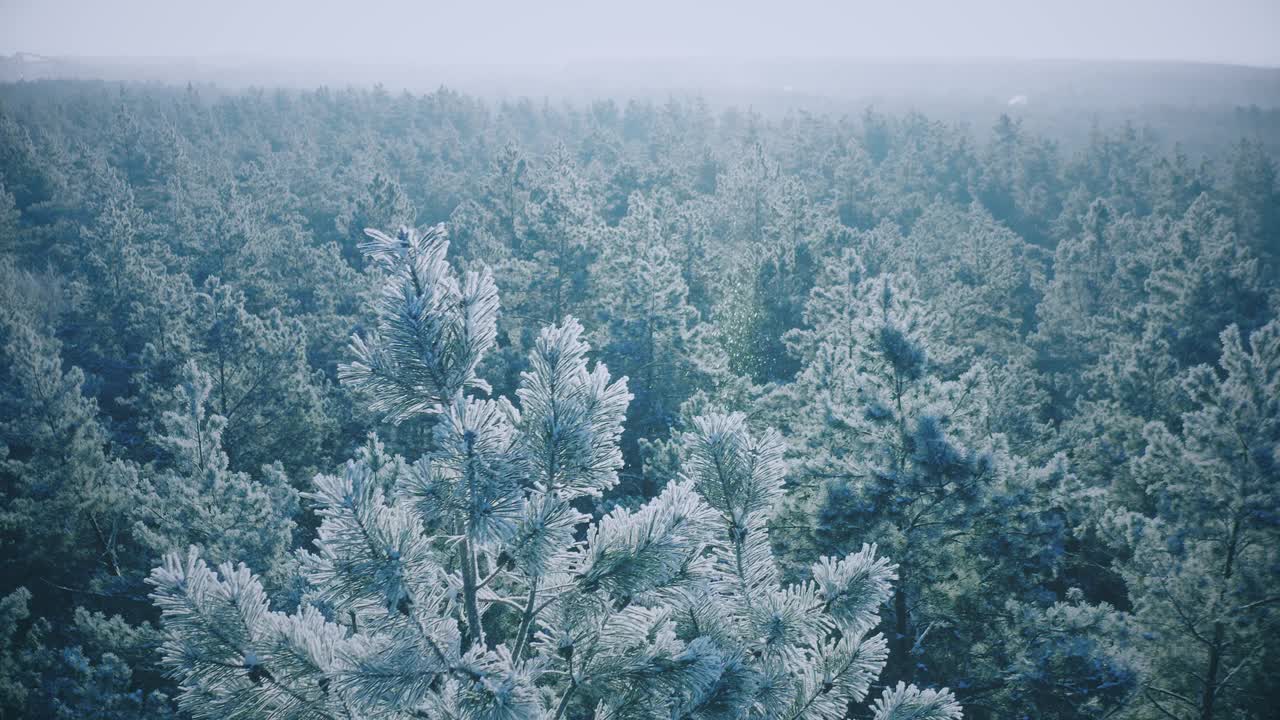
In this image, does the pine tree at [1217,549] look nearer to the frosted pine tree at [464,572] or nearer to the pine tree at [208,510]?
the frosted pine tree at [464,572]

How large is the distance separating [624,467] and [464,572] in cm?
1192

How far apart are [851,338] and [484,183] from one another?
27.1m

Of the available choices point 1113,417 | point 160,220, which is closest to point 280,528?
point 1113,417

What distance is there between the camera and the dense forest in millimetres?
2953

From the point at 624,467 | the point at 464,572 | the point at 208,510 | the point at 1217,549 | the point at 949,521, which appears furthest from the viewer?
the point at 624,467

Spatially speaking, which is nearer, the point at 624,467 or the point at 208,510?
the point at 208,510

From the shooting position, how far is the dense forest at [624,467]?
2.95 meters

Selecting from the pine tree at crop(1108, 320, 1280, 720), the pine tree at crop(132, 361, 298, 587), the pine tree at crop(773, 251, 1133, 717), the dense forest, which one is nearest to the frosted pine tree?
the dense forest

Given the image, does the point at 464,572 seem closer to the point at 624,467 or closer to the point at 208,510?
the point at 208,510

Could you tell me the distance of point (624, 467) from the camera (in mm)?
15219

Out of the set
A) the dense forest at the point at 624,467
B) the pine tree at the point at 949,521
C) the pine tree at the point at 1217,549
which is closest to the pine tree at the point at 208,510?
the dense forest at the point at 624,467

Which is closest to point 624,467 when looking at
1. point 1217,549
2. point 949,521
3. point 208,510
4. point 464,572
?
point 949,521

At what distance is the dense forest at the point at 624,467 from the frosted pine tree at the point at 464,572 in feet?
0.06

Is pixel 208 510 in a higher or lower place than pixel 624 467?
higher
